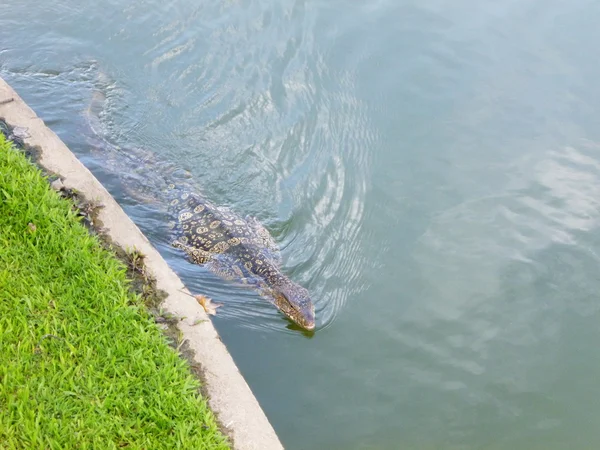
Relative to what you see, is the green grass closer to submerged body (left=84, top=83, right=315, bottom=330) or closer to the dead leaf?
the dead leaf

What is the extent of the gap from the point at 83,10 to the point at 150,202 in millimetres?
4991

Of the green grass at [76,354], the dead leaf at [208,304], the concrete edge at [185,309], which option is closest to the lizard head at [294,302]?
the dead leaf at [208,304]

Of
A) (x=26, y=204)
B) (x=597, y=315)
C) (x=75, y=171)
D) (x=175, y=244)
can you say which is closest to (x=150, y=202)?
(x=175, y=244)

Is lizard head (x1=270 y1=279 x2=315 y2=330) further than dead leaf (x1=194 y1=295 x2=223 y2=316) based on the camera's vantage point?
Yes

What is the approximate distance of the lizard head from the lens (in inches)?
257

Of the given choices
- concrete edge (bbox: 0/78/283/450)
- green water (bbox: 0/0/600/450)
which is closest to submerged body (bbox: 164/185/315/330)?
green water (bbox: 0/0/600/450)

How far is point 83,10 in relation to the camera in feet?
36.7

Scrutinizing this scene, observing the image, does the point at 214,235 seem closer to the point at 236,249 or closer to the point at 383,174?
the point at 236,249

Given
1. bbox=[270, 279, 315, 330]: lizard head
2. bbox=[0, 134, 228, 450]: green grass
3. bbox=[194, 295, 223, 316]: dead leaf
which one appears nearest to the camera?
bbox=[0, 134, 228, 450]: green grass

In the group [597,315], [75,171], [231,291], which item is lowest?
[231,291]

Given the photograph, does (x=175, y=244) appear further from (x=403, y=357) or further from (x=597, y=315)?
(x=597, y=315)

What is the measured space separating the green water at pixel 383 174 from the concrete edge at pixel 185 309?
3.11 feet

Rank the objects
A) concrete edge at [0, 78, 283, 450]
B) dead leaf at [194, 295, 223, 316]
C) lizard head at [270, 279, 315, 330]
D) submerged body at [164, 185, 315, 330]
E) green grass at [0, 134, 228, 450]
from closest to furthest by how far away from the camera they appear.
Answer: green grass at [0, 134, 228, 450] < concrete edge at [0, 78, 283, 450] < dead leaf at [194, 295, 223, 316] < lizard head at [270, 279, 315, 330] < submerged body at [164, 185, 315, 330]

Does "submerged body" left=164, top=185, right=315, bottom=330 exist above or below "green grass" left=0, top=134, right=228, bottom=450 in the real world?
below
